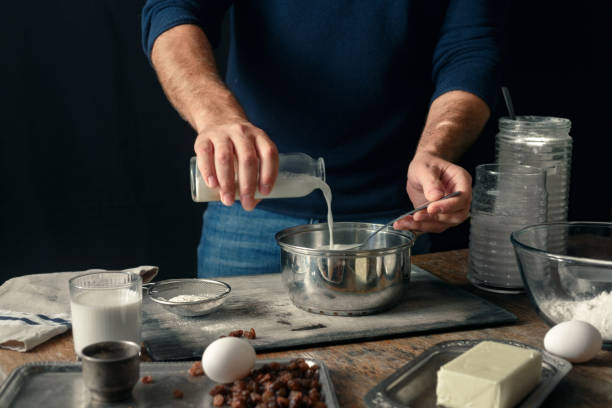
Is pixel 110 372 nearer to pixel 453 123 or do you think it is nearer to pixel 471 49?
pixel 453 123

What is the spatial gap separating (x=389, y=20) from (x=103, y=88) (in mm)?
1268

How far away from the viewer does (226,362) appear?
0.98m

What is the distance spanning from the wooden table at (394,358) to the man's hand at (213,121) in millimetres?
346

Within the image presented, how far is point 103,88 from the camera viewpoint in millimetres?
2600

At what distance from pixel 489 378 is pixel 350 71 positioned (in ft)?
4.01

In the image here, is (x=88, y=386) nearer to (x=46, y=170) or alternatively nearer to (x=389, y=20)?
(x=389, y=20)

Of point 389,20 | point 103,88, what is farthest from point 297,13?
point 103,88

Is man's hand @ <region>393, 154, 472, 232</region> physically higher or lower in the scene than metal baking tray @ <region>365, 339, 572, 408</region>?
higher

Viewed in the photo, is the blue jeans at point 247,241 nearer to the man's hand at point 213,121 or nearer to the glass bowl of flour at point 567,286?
the man's hand at point 213,121

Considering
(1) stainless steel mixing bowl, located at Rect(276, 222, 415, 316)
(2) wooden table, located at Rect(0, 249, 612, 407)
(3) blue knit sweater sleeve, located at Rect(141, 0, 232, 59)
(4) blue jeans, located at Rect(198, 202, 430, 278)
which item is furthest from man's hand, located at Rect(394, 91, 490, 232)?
(3) blue knit sweater sleeve, located at Rect(141, 0, 232, 59)

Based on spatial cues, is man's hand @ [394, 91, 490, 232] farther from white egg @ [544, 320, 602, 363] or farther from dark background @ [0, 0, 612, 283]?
dark background @ [0, 0, 612, 283]

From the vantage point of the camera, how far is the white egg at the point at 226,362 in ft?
3.22

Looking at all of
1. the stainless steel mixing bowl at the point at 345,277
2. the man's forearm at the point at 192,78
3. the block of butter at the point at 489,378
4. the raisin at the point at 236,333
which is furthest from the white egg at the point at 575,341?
the man's forearm at the point at 192,78

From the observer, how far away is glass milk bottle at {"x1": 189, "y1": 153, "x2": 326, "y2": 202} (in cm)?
136
